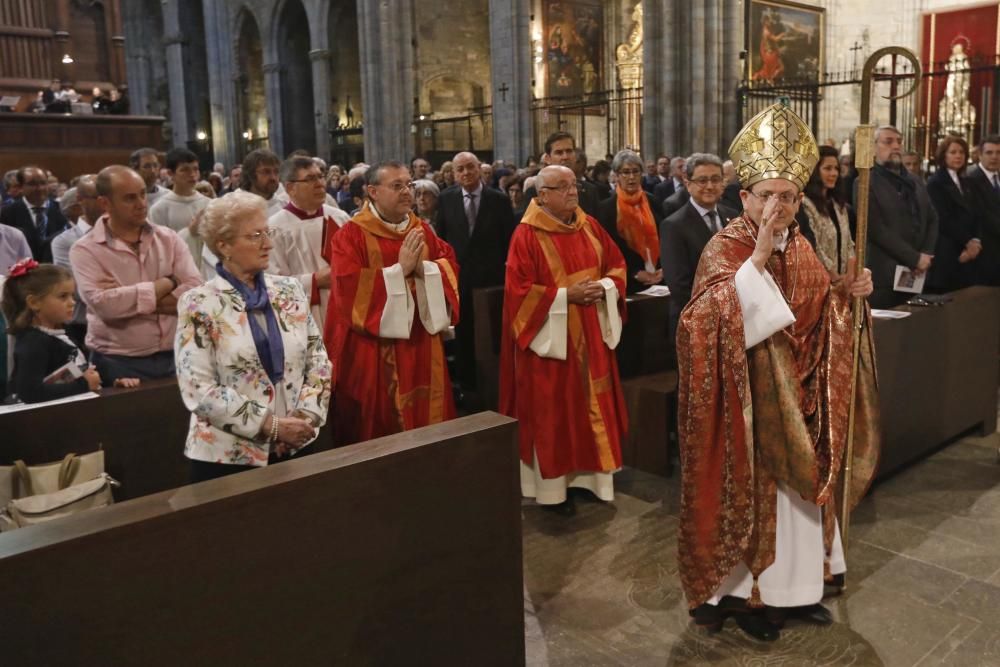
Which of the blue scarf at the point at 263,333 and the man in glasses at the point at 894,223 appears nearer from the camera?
the blue scarf at the point at 263,333

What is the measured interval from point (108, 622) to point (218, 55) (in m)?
24.3

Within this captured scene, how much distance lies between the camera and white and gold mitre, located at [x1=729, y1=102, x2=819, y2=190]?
2.90 m

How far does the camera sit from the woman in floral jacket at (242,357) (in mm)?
2660

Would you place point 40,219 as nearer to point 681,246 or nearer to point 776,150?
point 681,246

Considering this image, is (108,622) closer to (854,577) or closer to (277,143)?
(854,577)

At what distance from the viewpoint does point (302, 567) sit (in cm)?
217

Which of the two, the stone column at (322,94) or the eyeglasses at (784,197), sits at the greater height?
the stone column at (322,94)

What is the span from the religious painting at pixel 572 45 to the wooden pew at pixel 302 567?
17.1 metres

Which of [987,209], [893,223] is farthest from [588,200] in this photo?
[987,209]

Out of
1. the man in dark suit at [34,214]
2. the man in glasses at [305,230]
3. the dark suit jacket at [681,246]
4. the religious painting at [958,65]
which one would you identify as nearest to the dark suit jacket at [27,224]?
the man in dark suit at [34,214]

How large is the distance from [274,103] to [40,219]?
15.3 m

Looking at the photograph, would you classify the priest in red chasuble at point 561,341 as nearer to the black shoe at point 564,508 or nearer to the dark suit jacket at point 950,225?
the black shoe at point 564,508

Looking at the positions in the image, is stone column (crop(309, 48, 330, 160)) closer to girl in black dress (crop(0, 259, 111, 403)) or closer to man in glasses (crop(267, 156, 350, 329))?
man in glasses (crop(267, 156, 350, 329))

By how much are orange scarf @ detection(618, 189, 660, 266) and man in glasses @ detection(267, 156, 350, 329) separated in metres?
2.28
